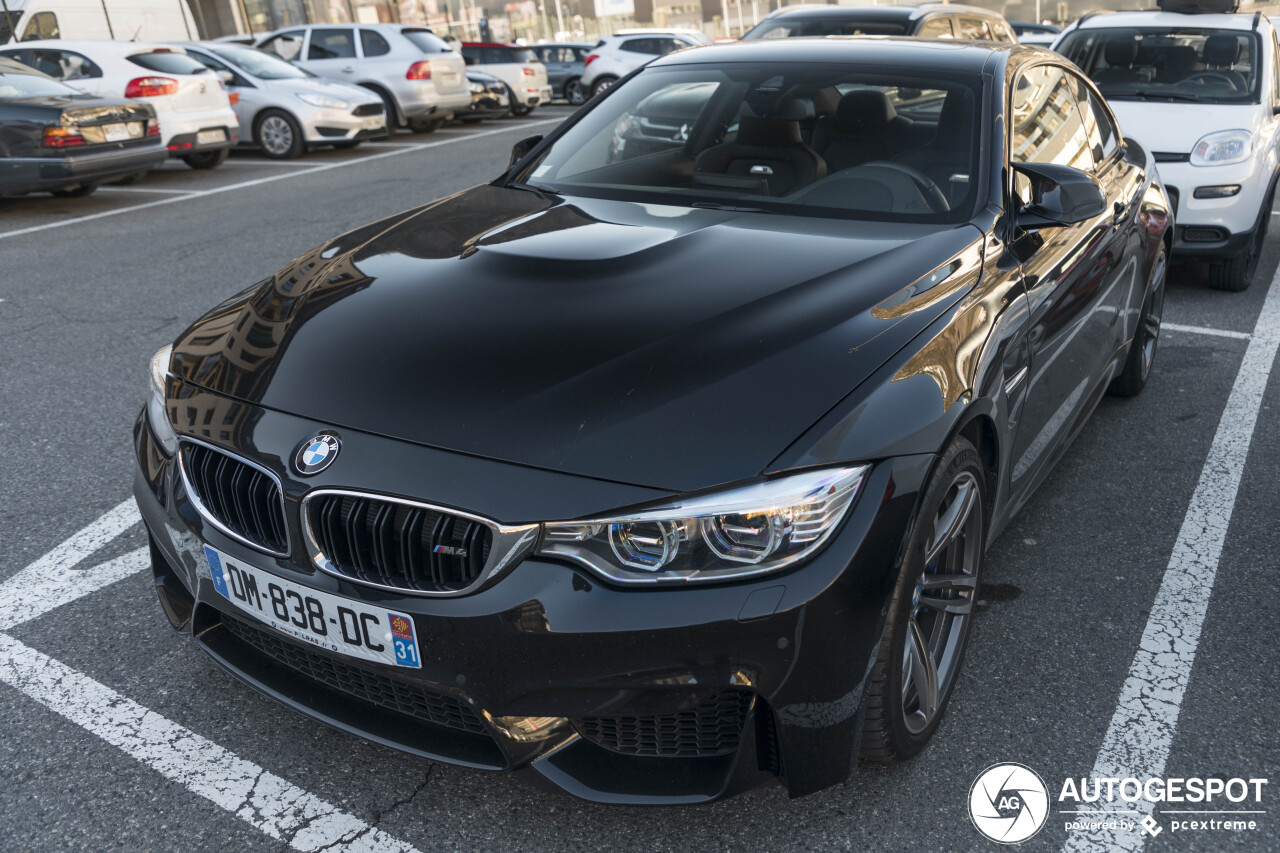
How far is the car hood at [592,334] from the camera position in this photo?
1.99 meters

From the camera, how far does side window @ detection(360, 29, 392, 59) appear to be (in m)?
15.7

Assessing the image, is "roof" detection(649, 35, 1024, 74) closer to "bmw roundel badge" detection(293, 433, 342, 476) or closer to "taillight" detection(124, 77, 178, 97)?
"bmw roundel badge" detection(293, 433, 342, 476)

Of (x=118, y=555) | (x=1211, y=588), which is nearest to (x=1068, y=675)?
(x=1211, y=588)

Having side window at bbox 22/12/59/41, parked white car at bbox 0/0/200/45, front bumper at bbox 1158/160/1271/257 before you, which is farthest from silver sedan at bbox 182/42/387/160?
front bumper at bbox 1158/160/1271/257

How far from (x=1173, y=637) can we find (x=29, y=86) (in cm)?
1005

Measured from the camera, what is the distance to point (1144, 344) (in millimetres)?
4516

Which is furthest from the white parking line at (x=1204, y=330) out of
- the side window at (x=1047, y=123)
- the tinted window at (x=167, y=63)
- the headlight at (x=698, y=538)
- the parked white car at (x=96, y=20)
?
the parked white car at (x=96, y=20)

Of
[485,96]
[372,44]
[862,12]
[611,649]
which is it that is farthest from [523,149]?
[485,96]

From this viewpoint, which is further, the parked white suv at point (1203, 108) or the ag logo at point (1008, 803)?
the parked white suv at point (1203, 108)

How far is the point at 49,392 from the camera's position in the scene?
478cm

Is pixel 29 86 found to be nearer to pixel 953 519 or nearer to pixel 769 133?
pixel 769 133

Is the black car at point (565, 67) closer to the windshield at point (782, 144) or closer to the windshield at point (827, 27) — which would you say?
the windshield at point (827, 27)

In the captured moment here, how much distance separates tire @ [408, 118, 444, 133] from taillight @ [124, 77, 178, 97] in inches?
198

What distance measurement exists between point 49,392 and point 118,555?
1.87m
